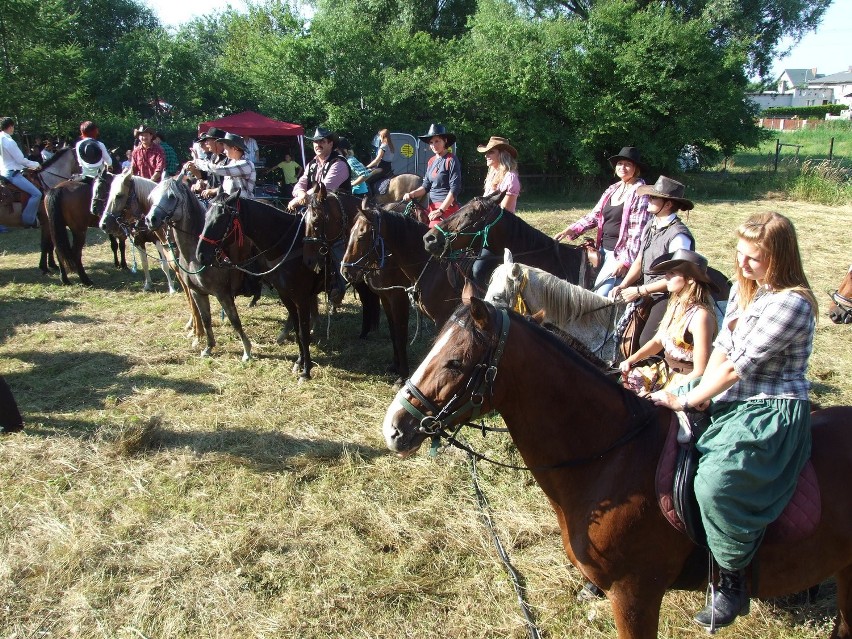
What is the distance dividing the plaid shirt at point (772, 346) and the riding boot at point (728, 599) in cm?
77

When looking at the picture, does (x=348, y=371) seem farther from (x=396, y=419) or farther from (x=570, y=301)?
(x=396, y=419)

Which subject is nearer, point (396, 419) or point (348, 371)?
point (396, 419)

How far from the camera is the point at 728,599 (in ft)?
7.91

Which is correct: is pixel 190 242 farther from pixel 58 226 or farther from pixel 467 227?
pixel 58 226

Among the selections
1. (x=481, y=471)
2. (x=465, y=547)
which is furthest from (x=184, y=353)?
(x=465, y=547)

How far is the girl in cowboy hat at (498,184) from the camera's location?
6.24 meters

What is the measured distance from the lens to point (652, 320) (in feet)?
14.5

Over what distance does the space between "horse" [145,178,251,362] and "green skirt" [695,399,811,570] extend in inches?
232

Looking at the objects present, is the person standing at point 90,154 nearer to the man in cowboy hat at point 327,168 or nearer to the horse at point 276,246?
the man in cowboy hat at point 327,168

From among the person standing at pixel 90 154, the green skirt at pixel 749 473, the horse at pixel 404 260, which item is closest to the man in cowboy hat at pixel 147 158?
the person standing at pixel 90 154

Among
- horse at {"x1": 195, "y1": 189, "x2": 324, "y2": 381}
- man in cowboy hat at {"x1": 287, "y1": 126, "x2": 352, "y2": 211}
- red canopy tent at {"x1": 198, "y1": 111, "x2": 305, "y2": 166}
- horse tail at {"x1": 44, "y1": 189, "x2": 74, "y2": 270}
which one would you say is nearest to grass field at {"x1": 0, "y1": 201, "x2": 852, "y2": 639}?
A: horse at {"x1": 195, "y1": 189, "x2": 324, "y2": 381}

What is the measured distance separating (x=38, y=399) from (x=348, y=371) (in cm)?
339

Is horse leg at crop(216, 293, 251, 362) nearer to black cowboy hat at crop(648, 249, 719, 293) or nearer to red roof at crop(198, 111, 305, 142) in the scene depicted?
black cowboy hat at crop(648, 249, 719, 293)

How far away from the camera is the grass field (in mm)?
3268
